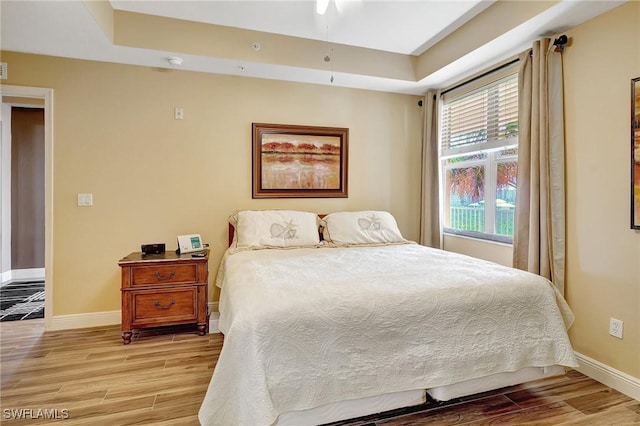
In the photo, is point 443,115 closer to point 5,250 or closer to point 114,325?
point 114,325

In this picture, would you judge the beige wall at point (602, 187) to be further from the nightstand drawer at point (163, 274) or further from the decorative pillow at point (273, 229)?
the nightstand drawer at point (163, 274)

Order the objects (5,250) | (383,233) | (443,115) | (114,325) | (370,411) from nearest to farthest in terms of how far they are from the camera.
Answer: (370,411), (114,325), (383,233), (443,115), (5,250)

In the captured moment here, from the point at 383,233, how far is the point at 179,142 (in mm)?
2185

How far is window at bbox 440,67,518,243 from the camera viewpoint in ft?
9.71

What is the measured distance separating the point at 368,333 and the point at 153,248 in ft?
7.23

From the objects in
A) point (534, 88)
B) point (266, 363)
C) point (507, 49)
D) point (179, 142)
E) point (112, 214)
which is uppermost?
point (507, 49)

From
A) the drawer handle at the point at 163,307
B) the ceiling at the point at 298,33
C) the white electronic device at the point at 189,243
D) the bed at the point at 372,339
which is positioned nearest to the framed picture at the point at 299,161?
the ceiling at the point at 298,33

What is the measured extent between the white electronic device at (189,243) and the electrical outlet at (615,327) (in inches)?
124

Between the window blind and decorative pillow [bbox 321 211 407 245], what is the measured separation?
1.13 m

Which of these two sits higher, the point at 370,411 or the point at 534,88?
the point at 534,88

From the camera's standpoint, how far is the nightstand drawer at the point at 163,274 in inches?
105

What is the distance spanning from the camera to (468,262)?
2363mm

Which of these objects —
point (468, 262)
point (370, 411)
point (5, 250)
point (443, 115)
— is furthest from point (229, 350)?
point (5, 250)

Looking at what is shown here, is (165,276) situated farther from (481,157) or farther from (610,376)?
(610,376)
